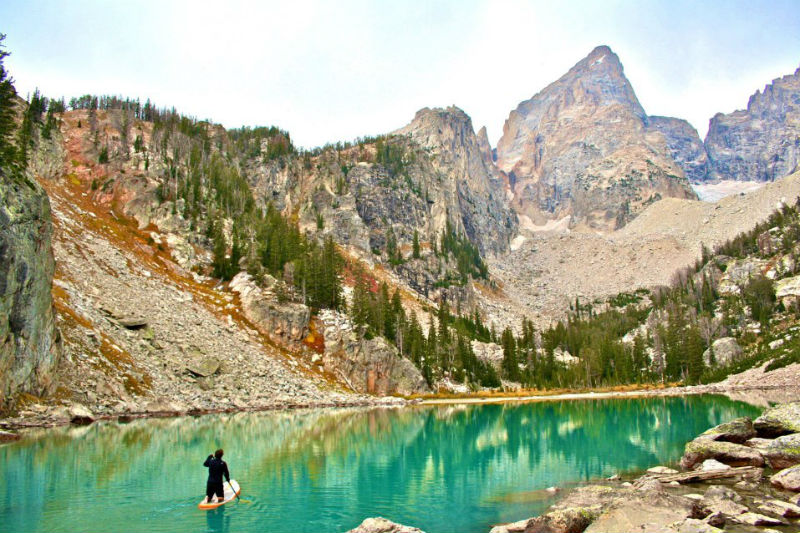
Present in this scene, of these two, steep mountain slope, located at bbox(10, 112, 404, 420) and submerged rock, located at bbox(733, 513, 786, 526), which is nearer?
submerged rock, located at bbox(733, 513, 786, 526)

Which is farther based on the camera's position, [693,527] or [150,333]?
[150,333]

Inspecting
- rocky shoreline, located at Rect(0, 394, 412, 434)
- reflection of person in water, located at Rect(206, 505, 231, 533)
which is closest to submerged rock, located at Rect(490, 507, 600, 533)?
reflection of person in water, located at Rect(206, 505, 231, 533)

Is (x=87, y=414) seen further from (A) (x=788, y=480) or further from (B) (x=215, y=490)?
(A) (x=788, y=480)

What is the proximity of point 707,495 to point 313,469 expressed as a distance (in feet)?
61.1

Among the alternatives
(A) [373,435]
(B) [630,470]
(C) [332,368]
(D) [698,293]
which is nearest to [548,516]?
(B) [630,470]

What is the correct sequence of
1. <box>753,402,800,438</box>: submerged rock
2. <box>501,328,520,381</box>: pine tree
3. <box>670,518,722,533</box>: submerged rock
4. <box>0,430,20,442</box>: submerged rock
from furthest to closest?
<box>501,328,520,381</box>: pine tree → <box>0,430,20,442</box>: submerged rock → <box>753,402,800,438</box>: submerged rock → <box>670,518,722,533</box>: submerged rock

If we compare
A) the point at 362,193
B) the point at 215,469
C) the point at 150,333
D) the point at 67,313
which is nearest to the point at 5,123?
the point at 67,313

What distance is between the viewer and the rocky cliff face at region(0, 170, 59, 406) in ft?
121

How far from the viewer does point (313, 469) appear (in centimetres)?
2738

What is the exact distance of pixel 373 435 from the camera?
41.7m

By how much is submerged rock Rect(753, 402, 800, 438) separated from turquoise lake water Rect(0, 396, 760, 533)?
4718mm

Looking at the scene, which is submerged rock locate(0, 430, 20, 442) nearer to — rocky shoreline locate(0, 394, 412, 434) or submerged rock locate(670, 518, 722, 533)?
rocky shoreline locate(0, 394, 412, 434)

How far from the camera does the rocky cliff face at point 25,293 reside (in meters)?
36.8

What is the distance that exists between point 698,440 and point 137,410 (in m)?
45.2
